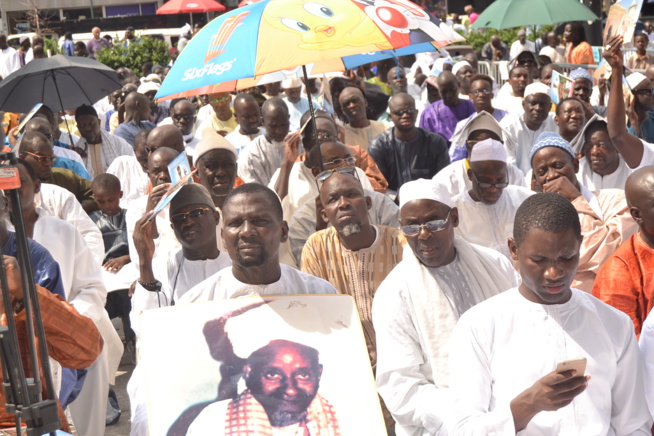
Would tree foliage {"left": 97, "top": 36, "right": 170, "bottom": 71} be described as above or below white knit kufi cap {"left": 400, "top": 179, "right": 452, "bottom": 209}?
above

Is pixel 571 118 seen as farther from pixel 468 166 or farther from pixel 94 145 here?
pixel 94 145

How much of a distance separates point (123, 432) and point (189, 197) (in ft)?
6.93

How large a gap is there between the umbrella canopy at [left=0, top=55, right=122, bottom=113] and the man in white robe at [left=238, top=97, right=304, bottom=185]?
5.82 ft

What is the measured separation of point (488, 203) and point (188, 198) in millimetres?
2197

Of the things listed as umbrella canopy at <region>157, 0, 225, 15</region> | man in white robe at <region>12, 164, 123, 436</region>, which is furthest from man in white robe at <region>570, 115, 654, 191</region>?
umbrella canopy at <region>157, 0, 225, 15</region>

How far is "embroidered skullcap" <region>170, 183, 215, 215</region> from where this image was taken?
531cm

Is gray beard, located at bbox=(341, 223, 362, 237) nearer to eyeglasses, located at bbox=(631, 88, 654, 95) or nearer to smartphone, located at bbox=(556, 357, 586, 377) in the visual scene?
smartphone, located at bbox=(556, 357, 586, 377)

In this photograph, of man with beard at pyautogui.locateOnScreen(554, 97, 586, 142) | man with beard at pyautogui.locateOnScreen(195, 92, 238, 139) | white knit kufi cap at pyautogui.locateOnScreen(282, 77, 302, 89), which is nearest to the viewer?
man with beard at pyautogui.locateOnScreen(554, 97, 586, 142)

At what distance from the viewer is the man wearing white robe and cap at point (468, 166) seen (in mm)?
7594

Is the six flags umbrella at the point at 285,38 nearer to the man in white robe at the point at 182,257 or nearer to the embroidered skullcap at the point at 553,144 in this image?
the man in white robe at the point at 182,257

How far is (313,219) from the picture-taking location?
6809 mm

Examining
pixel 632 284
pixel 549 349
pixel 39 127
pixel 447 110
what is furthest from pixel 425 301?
pixel 447 110

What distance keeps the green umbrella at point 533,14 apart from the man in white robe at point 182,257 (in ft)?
25.9

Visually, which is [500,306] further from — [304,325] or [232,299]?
[232,299]
